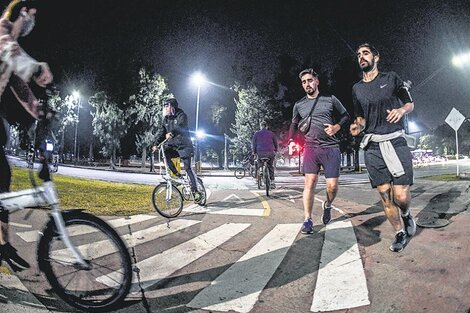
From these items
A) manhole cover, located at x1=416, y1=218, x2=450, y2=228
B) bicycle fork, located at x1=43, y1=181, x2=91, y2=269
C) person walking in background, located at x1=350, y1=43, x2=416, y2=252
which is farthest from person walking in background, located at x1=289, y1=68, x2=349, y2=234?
Result: bicycle fork, located at x1=43, y1=181, x2=91, y2=269

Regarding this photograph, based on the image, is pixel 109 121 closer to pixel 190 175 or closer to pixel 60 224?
pixel 190 175

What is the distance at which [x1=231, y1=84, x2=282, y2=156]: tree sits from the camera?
41.3m

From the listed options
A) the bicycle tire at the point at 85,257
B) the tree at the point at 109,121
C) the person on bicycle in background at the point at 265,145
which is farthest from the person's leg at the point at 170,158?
the tree at the point at 109,121

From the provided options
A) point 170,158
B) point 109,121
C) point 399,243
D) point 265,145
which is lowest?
point 399,243

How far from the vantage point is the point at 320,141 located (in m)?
4.40

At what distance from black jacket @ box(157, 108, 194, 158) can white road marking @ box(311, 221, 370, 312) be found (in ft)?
12.1

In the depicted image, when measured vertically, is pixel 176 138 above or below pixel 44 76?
below

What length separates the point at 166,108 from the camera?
631cm

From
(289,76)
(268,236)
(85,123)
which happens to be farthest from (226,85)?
(268,236)

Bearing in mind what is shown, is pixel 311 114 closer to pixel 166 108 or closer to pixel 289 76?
pixel 166 108

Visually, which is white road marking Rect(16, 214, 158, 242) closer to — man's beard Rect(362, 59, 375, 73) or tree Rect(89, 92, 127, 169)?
man's beard Rect(362, 59, 375, 73)

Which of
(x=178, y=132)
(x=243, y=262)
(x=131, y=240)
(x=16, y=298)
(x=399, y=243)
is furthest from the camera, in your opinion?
(x=178, y=132)

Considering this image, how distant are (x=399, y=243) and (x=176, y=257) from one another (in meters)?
2.33

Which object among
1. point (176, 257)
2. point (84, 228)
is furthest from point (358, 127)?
point (84, 228)
